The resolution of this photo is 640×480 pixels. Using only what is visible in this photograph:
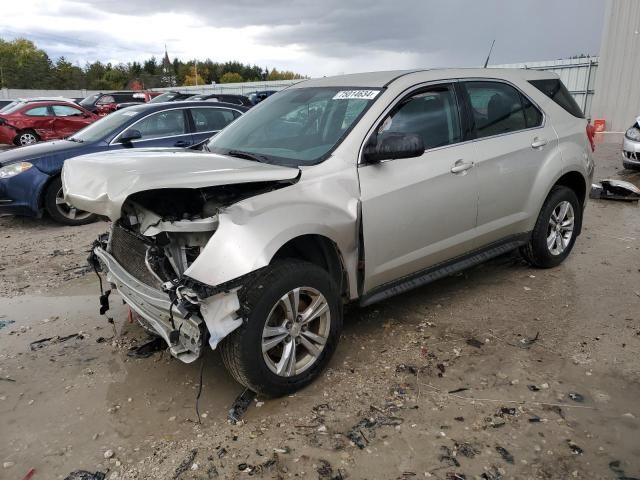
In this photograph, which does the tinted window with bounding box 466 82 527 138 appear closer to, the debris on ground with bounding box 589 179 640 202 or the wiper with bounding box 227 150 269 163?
the wiper with bounding box 227 150 269 163

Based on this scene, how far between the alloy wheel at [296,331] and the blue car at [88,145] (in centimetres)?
402

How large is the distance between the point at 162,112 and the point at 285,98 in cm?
413

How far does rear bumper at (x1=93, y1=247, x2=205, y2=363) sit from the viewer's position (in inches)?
108

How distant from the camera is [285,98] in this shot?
4.28 metres

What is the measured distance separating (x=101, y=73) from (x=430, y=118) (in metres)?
92.1

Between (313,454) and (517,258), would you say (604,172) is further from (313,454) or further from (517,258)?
(313,454)

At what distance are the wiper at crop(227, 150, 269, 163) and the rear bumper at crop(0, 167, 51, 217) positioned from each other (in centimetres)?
431

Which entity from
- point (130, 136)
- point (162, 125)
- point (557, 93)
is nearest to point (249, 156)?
point (557, 93)

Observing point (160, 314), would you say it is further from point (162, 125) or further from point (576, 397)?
point (162, 125)

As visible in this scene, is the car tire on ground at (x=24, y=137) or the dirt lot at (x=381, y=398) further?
the car tire on ground at (x=24, y=137)

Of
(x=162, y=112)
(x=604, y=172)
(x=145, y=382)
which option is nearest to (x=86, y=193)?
(x=145, y=382)

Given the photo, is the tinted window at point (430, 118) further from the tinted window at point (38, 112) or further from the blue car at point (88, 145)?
the tinted window at point (38, 112)

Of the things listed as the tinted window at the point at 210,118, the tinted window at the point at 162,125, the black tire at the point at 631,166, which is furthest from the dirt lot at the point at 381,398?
the black tire at the point at 631,166

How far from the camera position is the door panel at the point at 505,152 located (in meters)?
4.12
